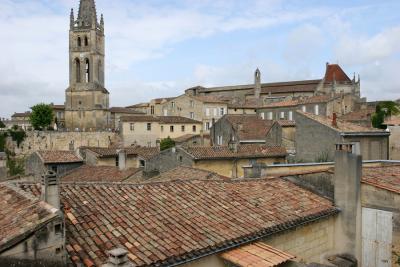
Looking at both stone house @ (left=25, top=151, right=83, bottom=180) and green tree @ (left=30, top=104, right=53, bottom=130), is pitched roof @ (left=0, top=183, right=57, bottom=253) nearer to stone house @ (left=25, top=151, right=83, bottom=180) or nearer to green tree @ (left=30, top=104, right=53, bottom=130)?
stone house @ (left=25, top=151, right=83, bottom=180)

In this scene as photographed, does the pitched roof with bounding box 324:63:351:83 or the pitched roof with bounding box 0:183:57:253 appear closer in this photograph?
the pitched roof with bounding box 0:183:57:253

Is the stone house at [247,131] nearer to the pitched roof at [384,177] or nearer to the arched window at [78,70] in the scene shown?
the pitched roof at [384,177]

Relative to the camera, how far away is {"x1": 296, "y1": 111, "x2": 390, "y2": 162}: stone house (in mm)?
23516

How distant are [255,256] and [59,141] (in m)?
55.8

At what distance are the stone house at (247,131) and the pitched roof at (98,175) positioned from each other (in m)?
11.7

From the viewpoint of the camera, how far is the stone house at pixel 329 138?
2352 centimetres

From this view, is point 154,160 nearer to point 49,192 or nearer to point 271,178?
point 271,178

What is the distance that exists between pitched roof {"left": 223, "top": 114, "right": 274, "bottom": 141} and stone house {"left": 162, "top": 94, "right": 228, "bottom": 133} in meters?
23.3

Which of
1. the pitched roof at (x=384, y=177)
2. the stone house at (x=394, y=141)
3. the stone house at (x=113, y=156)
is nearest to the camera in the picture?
the pitched roof at (x=384, y=177)

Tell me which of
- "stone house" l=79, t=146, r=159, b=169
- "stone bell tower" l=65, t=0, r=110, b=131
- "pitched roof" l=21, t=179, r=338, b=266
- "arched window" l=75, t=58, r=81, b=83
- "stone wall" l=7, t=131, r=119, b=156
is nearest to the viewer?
"pitched roof" l=21, t=179, r=338, b=266

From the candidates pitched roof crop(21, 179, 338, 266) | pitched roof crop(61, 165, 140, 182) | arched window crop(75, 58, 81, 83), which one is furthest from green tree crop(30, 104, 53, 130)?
pitched roof crop(21, 179, 338, 266)

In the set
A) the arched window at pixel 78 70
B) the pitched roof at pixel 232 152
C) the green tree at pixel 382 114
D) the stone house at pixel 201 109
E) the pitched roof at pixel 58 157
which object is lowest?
the pitched roof at pixel 58 157

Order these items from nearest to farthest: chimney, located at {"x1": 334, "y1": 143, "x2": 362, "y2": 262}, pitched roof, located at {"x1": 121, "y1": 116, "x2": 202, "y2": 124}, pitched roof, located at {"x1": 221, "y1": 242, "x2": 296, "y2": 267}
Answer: pitched roof, located at {"x1": 221, "y1": 242, "x2": 296, "y2": 267}, chimney, located at {"x1": 334, "y1": 143, "x2": 362, "y2": 262}, pitched roof, located at {"x1": 121, "y1": 116, "x2": 202, "y2": 124}

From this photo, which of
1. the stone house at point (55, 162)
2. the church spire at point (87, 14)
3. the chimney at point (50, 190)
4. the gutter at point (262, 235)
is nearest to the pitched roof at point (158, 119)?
the church spire at point (87, 14)
